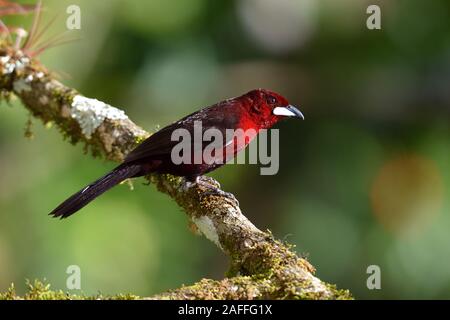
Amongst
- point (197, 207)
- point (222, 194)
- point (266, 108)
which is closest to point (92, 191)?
point (197, 207)

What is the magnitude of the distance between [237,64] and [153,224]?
2.19m

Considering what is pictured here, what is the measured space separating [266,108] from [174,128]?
0.57 meters

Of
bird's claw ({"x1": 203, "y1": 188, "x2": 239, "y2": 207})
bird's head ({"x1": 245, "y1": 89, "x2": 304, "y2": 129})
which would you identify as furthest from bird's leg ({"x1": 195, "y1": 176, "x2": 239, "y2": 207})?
bird's head ({"x1": 245, "y1": 89, "x2": 304, "y2": 129})

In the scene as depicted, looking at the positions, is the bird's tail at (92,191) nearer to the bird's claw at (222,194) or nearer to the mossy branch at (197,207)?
the mossy branch at (197,207)

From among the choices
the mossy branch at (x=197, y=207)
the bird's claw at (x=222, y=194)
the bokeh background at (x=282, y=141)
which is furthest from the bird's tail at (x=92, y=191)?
the bokeh background at (x=282, y=141)

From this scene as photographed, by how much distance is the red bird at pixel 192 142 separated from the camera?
364 cm

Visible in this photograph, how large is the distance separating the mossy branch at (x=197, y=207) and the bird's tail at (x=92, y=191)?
0.30 metres

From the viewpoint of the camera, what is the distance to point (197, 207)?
3.61 m

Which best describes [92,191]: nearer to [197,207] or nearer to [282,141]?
[197,207]

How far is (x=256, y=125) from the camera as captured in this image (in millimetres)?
4156
